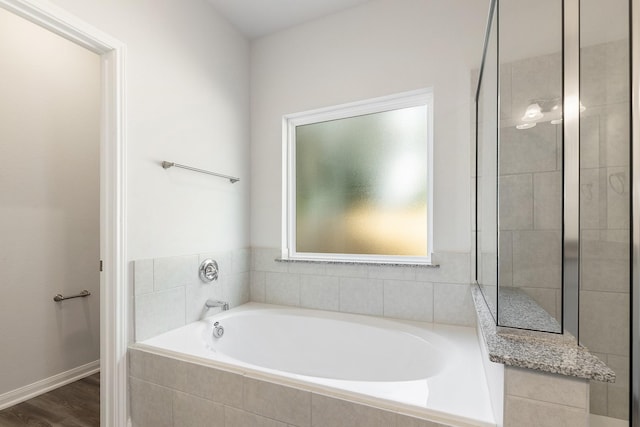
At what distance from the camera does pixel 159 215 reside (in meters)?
1.86

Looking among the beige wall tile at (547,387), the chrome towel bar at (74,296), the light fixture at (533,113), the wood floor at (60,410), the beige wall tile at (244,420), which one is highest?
the light fixture at (533,113)

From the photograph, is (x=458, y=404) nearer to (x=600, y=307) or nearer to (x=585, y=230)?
(x=600, y=307)

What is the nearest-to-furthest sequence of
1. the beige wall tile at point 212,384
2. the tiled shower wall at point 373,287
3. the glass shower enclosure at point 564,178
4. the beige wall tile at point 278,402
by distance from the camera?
the glass shower enclosure at point 564,178, the beige wall tile at point 278,402, the beige wall tile at point 212,384, the tiled shower wall at point 373,287

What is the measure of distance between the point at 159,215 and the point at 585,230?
2112mm

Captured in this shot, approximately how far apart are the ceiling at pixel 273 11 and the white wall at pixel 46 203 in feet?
4.17

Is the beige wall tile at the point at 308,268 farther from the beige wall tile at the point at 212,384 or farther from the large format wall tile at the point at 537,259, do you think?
the large format wall tile at the point at 537,259

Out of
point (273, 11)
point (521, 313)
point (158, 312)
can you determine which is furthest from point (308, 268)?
point (273, 11)

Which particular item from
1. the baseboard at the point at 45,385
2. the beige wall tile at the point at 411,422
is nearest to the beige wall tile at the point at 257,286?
the baseboard at the point at 45,385

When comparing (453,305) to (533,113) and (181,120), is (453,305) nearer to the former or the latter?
(533,113)

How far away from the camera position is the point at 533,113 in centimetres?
115

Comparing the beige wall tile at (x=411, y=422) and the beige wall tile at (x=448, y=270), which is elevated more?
the beige wall tile at (x=448, y=270)

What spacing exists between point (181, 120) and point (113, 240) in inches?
33.7

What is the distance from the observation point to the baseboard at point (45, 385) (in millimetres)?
2035

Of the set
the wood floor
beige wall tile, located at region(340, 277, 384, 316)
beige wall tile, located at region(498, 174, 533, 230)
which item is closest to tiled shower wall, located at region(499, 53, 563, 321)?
beige wall tile, located at region(498, 174, 533, 230)
